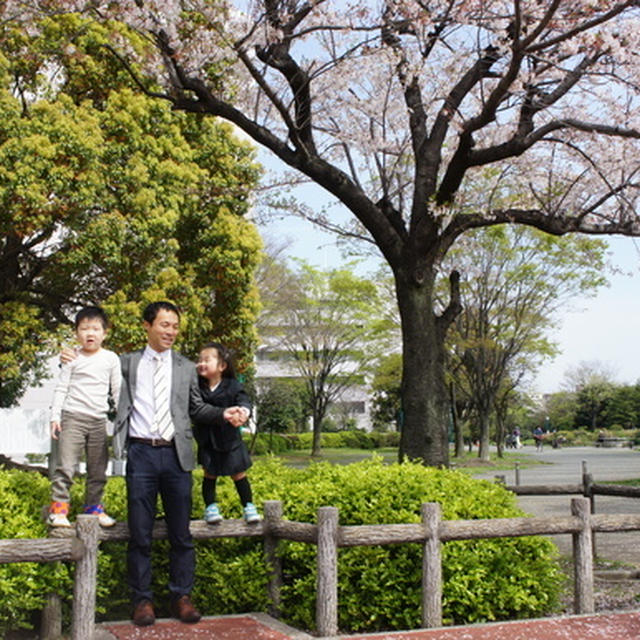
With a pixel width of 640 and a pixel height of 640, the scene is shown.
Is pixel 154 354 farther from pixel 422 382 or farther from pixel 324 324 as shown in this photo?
pixel 324 324

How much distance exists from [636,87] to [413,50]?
3.19 meters

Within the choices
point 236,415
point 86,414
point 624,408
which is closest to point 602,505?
point 236,415

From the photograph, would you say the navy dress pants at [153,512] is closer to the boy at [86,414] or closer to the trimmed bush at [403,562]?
the boy at [86,414]

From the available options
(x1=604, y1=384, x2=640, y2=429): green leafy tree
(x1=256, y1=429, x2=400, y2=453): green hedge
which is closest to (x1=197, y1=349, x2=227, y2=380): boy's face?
A: (x1=256, y1=429, x2=400, y2=453): green hedge

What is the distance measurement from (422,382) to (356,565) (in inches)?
194

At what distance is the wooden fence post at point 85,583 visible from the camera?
5.38m

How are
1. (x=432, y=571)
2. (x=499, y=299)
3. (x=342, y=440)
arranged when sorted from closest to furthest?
(x=432, y=571)
(x=499, y=299)
(x=342, y=440)

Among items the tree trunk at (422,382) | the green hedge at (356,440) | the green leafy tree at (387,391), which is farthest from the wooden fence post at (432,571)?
the green hedge at (356,440)

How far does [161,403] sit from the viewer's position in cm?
580

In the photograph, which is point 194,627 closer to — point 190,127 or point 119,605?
point 119,605

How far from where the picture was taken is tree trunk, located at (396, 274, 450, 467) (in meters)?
10.9

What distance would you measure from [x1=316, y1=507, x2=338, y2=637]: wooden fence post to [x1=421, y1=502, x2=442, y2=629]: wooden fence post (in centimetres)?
71

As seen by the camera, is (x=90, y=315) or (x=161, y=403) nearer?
(x=161, y=403)

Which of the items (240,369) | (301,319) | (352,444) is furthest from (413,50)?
(352,444)
